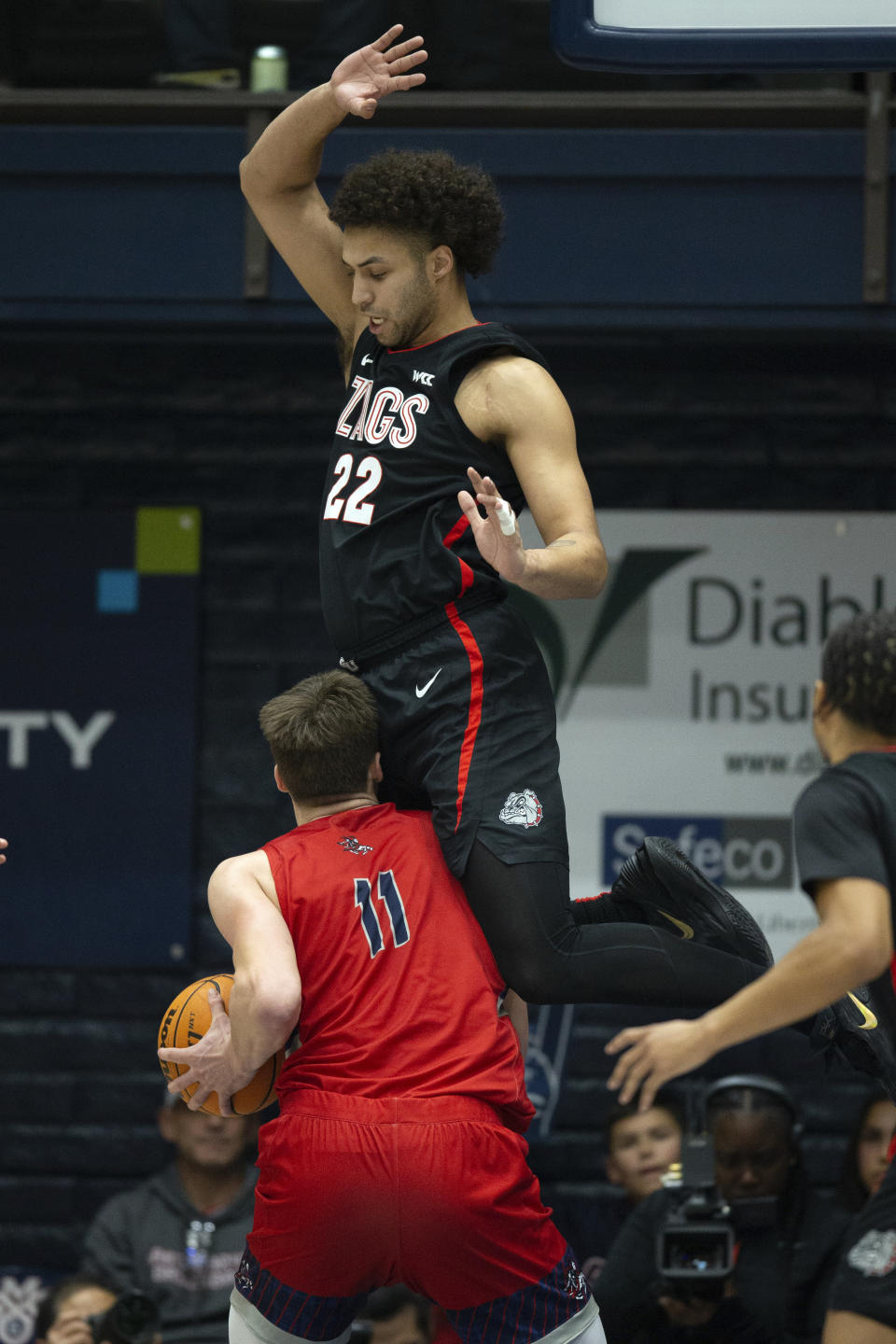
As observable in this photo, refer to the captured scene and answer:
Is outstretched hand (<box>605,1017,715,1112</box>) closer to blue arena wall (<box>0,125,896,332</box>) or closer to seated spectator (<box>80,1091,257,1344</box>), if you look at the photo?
seated spectator (<box>80,1091,257,1344</box>)

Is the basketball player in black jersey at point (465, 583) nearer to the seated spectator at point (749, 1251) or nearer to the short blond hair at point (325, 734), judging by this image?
the short blond hair at point (325, 734)

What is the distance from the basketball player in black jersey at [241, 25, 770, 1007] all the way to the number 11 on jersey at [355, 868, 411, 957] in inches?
5.6

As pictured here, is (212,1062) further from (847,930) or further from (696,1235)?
(696,1235)

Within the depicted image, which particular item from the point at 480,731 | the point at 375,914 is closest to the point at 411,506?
the point at 480,731

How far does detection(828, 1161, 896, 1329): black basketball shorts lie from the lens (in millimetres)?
2838

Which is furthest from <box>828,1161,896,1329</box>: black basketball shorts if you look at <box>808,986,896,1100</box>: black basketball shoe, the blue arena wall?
the blue arena wall

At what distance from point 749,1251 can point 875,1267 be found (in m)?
2.31

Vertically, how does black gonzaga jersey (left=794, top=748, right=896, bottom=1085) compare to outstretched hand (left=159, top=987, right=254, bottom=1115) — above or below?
above

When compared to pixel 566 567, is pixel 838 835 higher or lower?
lower

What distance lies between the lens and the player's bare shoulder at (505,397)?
3117 millimetres

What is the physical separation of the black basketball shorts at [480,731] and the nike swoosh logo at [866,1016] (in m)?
0.68

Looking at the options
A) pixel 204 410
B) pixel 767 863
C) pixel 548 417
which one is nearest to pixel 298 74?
pixel 204 410

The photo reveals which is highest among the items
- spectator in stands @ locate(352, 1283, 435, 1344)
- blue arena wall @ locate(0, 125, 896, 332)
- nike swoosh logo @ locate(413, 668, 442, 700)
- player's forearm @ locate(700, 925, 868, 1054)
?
blue arena wall @ locate(0, 125, 896, 332)

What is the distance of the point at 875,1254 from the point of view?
9.39ft
